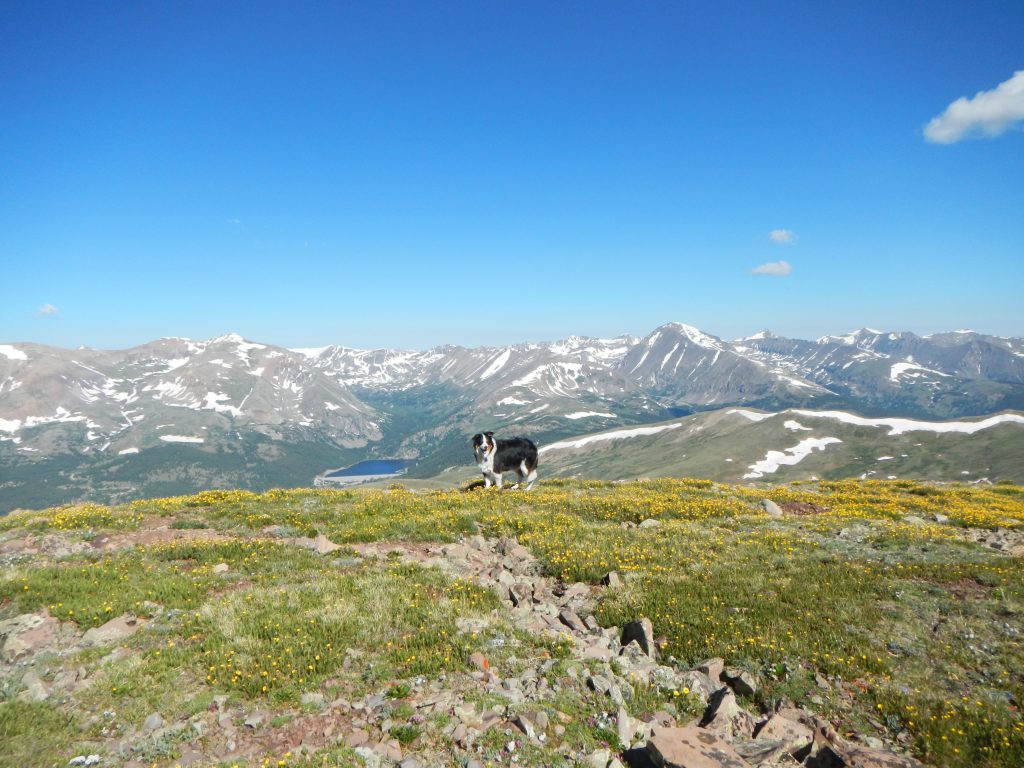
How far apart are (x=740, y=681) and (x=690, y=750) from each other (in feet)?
8.73

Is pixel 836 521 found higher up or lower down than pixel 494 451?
lower down

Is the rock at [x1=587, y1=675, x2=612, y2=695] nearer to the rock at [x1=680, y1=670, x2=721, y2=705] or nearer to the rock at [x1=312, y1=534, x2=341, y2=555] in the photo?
the rock at [x1=680, y1=670, x2=721, y2=705]

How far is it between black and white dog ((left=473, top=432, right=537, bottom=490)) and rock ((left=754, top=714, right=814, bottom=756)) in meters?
18.2

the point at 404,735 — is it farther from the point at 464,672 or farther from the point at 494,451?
the point at 494,451

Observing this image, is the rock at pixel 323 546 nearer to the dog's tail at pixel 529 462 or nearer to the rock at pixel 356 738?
the rock at pixel 356 738

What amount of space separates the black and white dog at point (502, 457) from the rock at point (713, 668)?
16477 millimetres

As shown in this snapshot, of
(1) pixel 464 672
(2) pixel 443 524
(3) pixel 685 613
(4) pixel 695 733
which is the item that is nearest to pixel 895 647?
(3) pixel 685 613

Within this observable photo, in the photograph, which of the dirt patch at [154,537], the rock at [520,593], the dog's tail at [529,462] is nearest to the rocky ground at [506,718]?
the rock at [520,593]

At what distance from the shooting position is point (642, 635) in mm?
10766

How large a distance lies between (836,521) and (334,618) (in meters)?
19.9

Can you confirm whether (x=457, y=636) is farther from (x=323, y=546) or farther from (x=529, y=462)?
(x=529, y=462)

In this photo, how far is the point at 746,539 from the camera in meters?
17.4

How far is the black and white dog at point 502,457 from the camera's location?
2547cm

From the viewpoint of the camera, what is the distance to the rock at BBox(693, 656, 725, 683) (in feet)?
31.1
